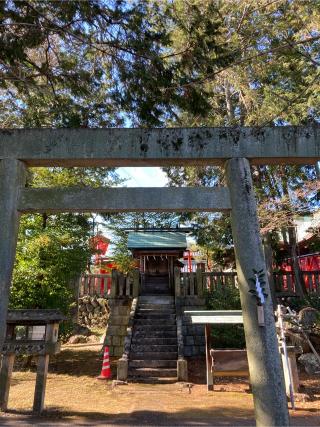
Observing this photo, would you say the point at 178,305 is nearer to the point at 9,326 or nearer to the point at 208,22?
the point at 9,326

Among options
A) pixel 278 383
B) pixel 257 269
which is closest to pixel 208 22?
pixel 257 269

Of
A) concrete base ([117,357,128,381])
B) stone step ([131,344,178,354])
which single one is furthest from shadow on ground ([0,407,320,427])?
stone step ([131,344,178,354])

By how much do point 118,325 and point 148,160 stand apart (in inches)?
347

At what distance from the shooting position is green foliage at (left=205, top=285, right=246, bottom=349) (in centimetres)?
1089

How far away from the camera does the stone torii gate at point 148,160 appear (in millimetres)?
4523

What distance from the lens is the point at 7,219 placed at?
4.46 meters

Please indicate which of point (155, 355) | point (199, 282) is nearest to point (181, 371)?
point (155, 355)

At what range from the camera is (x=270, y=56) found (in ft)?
36.7

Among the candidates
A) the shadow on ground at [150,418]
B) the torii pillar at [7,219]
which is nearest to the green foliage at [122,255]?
the shadow on ground at [150,418]

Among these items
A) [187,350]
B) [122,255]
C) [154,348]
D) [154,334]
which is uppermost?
[122,255]

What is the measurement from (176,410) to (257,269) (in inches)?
147

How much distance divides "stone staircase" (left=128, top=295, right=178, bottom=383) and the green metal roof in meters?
2.26

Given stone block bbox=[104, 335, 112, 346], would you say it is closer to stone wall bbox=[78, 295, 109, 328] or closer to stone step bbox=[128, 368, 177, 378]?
stone step bbox=[128, 368, 177, 378]

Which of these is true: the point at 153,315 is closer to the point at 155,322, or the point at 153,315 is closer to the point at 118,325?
the point at 155,322
